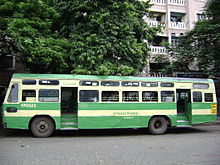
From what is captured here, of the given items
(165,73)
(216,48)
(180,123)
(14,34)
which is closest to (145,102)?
(180,123)

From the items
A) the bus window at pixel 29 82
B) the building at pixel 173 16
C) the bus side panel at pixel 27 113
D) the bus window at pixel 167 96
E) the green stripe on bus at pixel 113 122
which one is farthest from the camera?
the building at pixel 173 16

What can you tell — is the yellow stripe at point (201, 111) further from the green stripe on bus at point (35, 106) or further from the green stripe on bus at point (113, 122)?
the green stripe on bus at point (35, 106)

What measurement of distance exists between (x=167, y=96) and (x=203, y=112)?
229 cm

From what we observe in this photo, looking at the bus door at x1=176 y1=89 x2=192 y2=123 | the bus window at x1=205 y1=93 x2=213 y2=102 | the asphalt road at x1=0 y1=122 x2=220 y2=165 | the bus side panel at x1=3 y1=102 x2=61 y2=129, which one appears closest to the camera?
the asphalt road at x1=0 y1=122 x2=220 y2=165

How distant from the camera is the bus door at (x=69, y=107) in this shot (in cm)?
917

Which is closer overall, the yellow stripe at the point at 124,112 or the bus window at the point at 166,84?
the yellow stripe at the point at 124,112

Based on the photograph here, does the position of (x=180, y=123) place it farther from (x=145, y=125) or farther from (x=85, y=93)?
(x=85, y=93)

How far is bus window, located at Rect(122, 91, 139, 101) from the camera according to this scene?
31.4 ft

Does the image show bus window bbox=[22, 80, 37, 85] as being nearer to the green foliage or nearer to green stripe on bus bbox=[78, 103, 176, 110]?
the green foliage

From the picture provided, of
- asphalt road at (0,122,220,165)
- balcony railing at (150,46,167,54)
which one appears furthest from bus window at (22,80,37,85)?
balcony railing at (150,46,167,54)

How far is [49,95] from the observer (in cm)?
892

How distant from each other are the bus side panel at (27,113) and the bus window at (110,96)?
217 centimetres

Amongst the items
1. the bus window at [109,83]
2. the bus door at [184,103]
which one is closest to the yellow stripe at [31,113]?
the bus window at [109,83]

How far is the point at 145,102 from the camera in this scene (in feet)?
32.1
